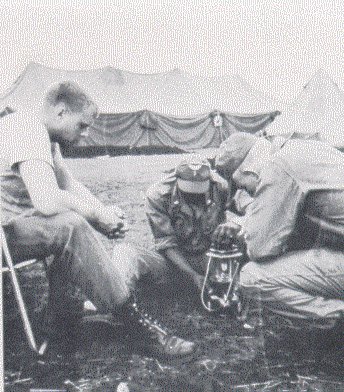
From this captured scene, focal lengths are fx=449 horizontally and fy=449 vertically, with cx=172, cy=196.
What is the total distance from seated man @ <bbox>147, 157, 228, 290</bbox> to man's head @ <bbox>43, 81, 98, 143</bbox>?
434mm

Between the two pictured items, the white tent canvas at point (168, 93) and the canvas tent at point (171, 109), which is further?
the canvas tent at point (171, 109)

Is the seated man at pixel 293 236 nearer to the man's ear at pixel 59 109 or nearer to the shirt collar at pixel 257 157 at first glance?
the shirt collar at pixel 257 157

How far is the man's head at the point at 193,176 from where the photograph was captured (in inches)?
60.1

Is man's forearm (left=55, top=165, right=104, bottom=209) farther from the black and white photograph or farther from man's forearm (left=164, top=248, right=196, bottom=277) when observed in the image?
man's forearm (left=164, top=248, right=196, bottom=277)

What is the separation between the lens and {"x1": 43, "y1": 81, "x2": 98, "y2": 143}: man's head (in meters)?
1.20

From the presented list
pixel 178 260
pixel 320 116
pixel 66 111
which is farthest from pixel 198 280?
pixel 320 116

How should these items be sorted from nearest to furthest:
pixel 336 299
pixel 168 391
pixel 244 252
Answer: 1. pixel 168 391
2. pixel 336 299
3. pixel 244 252

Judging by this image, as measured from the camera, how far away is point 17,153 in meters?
1.07

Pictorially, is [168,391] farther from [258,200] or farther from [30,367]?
[258,200]

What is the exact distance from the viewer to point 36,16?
1372 millimetres

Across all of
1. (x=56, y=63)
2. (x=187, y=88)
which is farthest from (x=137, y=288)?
(x=187, y=88)

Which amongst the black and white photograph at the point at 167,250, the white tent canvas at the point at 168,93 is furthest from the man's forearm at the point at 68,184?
the white tent canvas at the point at 168,93

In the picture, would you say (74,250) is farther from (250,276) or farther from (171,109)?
(171,109)

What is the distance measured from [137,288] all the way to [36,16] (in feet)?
2.98
